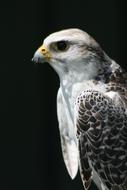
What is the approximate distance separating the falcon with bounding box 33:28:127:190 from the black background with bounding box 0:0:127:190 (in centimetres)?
210

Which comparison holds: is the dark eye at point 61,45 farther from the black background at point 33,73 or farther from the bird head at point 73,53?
the black background at point 33,73

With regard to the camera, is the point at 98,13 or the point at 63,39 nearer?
the point at 63,39

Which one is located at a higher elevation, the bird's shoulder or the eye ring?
the eye ring

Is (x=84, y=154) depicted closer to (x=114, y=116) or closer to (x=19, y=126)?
(x=114, y=116)

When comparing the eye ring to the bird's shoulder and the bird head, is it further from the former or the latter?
the bird's shoulder

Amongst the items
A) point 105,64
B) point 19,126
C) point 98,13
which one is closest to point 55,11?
point 98,13

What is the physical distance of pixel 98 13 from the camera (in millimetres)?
6164

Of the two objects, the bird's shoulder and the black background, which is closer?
the bird's shoulder

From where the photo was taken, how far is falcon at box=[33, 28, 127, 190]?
3.98m

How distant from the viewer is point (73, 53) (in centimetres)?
399

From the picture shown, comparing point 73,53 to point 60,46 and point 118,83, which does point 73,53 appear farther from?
point 118,83

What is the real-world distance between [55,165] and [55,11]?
0.93 metres

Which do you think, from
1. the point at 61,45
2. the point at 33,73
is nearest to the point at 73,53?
the point at 61,45

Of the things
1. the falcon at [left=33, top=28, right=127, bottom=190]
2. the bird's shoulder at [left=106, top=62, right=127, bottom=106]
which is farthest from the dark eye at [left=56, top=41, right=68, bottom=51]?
the bird's shoulder at [left=106, top=62, right=127, bottom=106]
